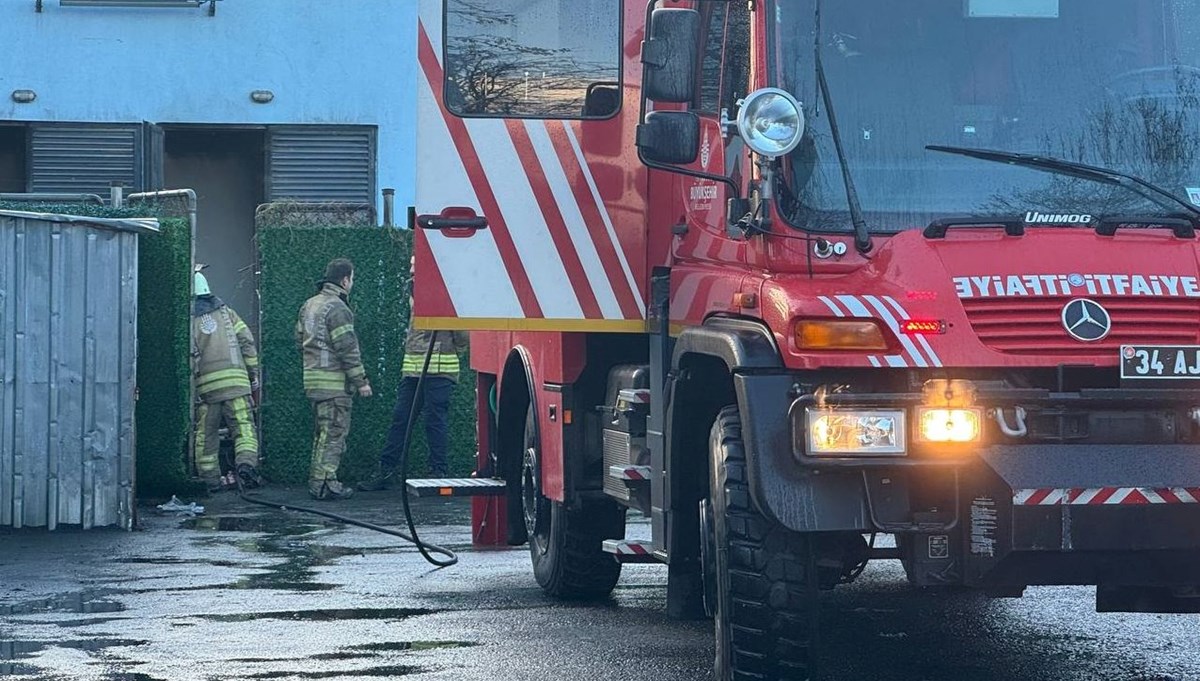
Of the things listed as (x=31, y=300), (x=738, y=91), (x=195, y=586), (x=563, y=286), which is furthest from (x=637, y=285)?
(x=31, y=300)

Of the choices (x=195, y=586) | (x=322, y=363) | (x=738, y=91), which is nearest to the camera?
(x=738, y=91)

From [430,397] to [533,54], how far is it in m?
6.93

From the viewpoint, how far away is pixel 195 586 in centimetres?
1034

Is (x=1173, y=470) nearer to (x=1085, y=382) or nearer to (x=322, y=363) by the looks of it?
(x=1085, y=382)

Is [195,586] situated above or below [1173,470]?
below

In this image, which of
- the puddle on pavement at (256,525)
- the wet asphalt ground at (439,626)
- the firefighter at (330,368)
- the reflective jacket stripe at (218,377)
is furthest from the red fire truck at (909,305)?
the reflective jacket stripe at (218,377)

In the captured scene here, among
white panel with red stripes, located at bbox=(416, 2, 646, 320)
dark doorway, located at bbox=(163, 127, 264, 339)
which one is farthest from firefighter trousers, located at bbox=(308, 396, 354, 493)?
dark doorway, located at bbox=(163, 127, 264, 339)

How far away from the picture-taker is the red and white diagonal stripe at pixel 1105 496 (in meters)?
5.97

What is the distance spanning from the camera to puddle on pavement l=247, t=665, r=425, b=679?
757cm

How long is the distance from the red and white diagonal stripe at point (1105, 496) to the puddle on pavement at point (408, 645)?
10.2ft

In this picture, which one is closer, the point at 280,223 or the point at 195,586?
the point at 195,586

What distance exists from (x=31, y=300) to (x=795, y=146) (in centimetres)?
755

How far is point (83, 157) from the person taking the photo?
70.7ft

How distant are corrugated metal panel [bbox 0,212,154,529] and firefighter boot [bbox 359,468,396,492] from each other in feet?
9.89
